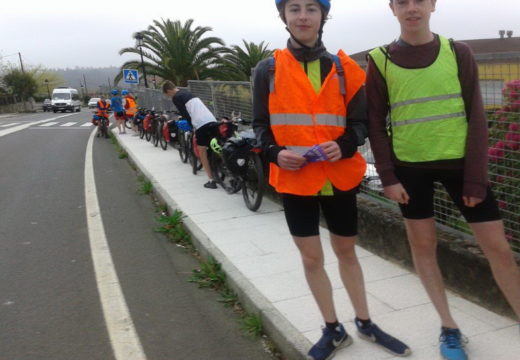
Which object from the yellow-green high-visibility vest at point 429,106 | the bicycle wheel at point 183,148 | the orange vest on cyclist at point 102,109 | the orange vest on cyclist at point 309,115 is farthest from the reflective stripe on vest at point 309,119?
the orange vest on cyclist at point 102,109

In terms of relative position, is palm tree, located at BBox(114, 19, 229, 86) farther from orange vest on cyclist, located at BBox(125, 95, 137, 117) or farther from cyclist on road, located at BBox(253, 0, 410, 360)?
cyclist on road, located at BBox(253, 0, 410, 360)

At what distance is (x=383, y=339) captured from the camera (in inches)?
116

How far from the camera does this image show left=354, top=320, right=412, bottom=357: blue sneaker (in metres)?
2.87

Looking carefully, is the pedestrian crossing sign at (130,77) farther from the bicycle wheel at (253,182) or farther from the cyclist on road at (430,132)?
the cyclist on road at (430,132)

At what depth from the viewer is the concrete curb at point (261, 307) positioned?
3121 mm

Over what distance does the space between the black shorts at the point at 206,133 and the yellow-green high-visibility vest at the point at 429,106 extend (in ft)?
17.9

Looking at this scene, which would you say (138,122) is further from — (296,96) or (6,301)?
(296,96)

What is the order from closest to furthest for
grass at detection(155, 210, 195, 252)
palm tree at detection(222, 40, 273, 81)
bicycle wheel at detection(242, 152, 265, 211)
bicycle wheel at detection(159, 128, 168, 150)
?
grass at detection(155, 210, 195, 252) < bicycle wheel at detection(242, 152, 265, 211) < bicycle wheel at detection(159, 128, 168, 150) < palm tree at detection(222, 40, 273, 81)

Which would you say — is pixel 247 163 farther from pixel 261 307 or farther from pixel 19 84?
pixel 19 84

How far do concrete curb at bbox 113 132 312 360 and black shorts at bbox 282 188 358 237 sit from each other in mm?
743

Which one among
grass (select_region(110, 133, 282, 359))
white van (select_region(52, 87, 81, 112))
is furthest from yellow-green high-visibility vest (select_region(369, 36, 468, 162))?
white van (select_region(52, 87, 81, 112))

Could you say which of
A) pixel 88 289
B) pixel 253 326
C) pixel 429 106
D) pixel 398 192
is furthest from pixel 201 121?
pixel 429 106

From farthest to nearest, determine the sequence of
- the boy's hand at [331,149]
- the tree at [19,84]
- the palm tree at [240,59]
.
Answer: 1. the tree at [19,84]
2. the palm tree at [240,59]
3. the boy's hand at [331,149]

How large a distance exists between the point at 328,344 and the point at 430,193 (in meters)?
0.99
